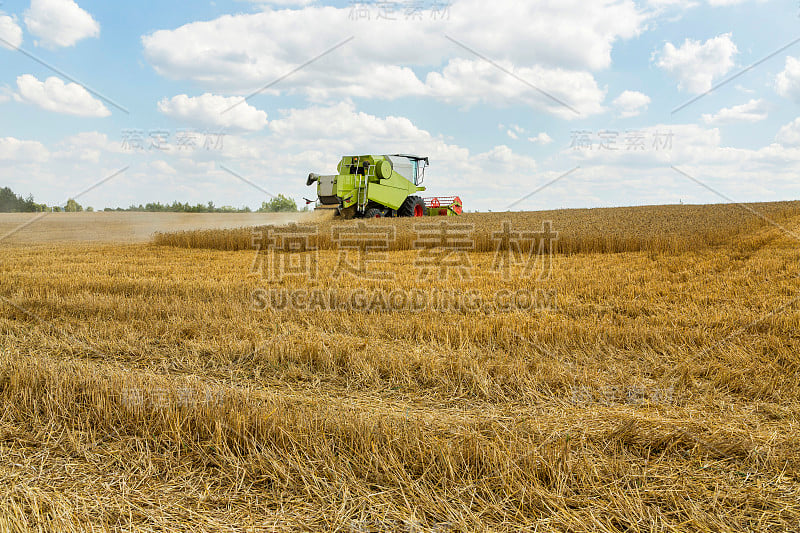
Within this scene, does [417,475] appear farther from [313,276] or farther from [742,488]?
[313,276]

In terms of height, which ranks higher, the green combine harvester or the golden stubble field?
the green combine harvester

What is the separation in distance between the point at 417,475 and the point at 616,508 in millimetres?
1073

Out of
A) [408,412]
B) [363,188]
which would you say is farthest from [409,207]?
[408,412]

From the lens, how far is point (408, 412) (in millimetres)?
3926

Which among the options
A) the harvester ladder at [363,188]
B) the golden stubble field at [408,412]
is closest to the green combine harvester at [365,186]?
the harvester ladder at [363,188]

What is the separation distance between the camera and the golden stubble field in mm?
2752

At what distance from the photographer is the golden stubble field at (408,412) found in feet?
9.03

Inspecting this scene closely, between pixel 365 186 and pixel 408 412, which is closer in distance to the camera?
pixel 408 412

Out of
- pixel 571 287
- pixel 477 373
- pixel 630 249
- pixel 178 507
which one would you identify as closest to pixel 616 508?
pixel 477 373

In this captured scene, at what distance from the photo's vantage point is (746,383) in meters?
4.40

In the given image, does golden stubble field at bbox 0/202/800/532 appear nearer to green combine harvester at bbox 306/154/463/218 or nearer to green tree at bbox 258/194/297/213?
green combine harvester at bbox 306/154/463/218

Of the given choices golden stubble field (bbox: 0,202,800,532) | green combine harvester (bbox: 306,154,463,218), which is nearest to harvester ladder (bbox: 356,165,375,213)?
green combine harvester (bbox: 306,154,463,218)

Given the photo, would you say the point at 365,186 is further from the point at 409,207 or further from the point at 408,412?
the point at 408,412

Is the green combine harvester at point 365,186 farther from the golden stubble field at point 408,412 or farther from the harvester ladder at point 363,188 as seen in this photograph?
the golden stubble field at point 408,412
